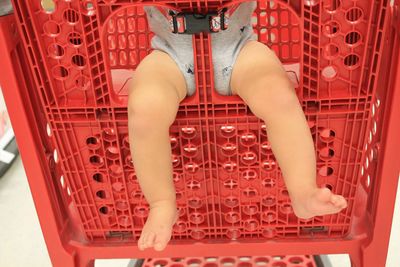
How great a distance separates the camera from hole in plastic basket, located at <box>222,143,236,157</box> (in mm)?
906

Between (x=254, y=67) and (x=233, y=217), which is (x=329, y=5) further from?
(x=233, y=217)

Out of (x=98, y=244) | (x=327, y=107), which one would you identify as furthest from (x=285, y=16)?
(x=98, y=244)

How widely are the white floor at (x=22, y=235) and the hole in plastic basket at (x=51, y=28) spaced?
794 mm

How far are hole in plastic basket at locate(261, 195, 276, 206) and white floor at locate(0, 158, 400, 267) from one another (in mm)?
515

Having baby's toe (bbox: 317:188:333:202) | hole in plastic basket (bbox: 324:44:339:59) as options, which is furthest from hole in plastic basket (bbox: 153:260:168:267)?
hole in plastic basket (bbox: 324:44:339:59)

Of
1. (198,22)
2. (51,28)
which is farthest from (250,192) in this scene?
(51,28)

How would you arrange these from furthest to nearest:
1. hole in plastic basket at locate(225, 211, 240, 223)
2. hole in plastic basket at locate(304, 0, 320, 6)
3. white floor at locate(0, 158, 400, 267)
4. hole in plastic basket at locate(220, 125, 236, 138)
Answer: white floor at locate(0, 158, 400, 267) < hole in plastic basket at locate(225, 211, 240, 223) < hole in plastic basket at locate(220, 125, 236, 138) < hole in plastic basket at locate(304, 0, 320, 6)

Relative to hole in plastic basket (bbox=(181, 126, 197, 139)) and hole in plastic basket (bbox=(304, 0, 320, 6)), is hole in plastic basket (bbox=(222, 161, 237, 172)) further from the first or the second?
hole in plastic basket (bbox=(304, 0, 320, 6))

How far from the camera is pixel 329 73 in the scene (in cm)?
87

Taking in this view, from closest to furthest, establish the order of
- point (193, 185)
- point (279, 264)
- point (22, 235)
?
point (193, 185) < point (279, 264) < point (22, 235)

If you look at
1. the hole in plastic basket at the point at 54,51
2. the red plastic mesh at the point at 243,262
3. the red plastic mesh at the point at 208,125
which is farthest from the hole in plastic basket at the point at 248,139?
the red plastic mesh at the point at 243,262

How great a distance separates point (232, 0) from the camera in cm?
79

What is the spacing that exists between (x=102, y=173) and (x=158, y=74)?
0.22 m

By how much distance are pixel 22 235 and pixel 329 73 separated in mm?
1089
